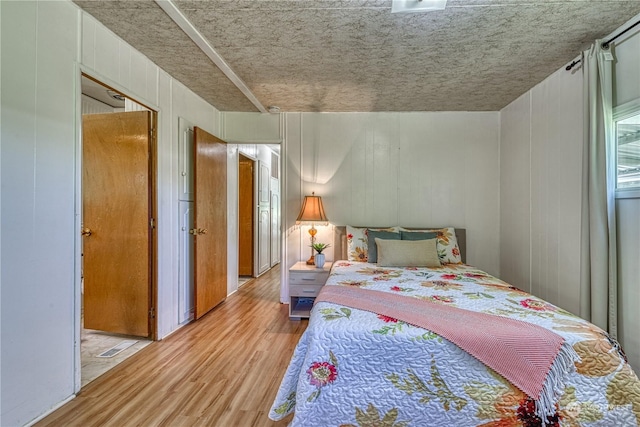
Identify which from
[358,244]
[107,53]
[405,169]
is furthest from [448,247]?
[107,53]

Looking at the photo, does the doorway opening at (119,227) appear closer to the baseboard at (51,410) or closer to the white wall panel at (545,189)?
the baseboard at (51,410)

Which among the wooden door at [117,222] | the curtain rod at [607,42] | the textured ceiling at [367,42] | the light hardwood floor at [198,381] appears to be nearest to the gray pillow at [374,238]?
the light hardwood floor at [198,381]

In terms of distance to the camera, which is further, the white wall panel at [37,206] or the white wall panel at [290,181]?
the white wall panel at [290,181]

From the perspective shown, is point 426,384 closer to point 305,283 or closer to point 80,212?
point 305,283

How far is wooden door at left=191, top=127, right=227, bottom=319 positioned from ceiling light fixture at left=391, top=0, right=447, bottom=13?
224cm

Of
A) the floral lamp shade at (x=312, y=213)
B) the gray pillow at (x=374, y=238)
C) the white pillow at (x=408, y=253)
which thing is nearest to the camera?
the white pillow at (x=408, y=253)

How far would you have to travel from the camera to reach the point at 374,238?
10.8 ft

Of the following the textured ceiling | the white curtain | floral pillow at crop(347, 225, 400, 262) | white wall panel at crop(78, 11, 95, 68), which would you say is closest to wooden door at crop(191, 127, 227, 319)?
the textured ceiling

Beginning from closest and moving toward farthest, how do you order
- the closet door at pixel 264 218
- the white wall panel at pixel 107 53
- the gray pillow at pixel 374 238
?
the white wall panel at pixel 107 53, the gray pillow at pixel 374 238, the closet door at pixel 264 218

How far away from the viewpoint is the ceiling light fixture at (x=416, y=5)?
1799mm

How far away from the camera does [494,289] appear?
2.12 m

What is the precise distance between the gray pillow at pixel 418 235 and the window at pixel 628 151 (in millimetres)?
1520

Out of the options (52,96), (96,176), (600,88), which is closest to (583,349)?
(600,88)

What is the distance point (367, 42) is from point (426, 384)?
7.29 feet
